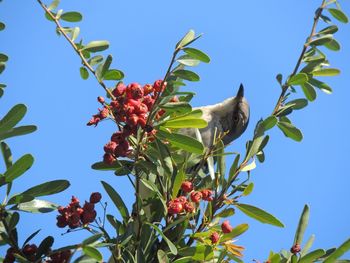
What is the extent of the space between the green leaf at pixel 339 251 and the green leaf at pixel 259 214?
26cm

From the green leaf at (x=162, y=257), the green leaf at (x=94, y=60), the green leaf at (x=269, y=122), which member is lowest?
the green leaf at (x=162, y=257)

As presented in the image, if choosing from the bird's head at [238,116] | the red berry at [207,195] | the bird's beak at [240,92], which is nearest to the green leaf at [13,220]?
the red berry at [207,195]

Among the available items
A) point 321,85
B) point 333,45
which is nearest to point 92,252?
point 321,85

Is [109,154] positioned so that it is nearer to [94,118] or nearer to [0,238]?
[94,118]

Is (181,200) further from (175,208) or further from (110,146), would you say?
(110,146)

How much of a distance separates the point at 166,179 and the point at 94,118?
0.49 meters

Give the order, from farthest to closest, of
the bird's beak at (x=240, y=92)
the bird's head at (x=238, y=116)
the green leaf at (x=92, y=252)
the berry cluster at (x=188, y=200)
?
the bird's beak at (x=240, y=92), the bird's head at (x=238, y=116), the berry cluster at (x=188, y=200), the green leaf at (x=92, y=252)

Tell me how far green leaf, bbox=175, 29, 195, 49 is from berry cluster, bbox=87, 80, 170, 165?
0.59 ft

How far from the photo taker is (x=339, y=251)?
2420 mm

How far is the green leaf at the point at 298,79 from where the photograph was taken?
268 centimetres

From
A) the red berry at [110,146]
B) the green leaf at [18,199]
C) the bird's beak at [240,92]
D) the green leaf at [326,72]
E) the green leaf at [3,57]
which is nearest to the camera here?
the green leaf at [18,199]

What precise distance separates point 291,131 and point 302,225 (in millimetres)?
498

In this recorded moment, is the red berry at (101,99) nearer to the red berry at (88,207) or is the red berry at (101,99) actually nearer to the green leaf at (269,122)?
the red berry at (88,207)

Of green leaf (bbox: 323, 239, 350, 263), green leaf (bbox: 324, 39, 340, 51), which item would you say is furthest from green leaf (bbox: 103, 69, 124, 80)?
green leaf (bbox: 323, 239, 350, 263)
